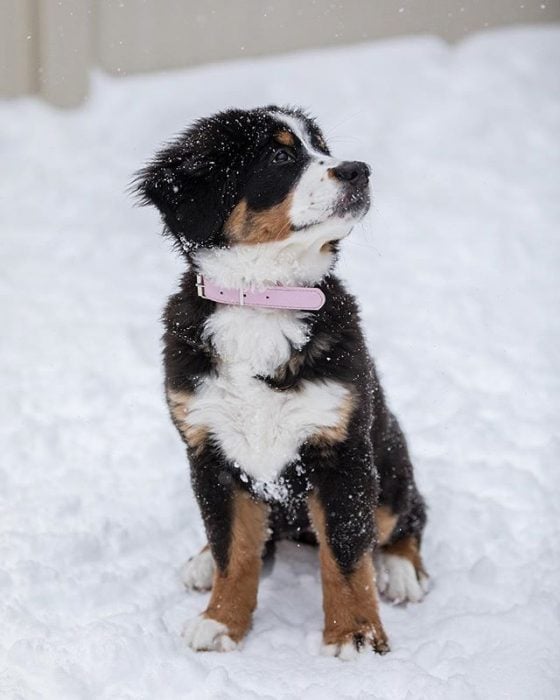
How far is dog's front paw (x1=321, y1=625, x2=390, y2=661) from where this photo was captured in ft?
10.3

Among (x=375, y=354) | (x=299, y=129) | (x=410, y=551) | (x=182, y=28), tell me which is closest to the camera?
(x=299, y=129)

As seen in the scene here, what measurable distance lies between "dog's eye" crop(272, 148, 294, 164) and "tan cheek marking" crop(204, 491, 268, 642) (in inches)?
42.1

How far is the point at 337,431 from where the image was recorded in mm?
3076

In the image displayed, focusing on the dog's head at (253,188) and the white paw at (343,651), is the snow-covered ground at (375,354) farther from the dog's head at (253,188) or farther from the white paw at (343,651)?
the dog's head at (253,188)

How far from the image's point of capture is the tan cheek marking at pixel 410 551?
3674mm

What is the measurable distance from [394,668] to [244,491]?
28.3 inches

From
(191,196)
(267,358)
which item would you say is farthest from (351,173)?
(267,358)

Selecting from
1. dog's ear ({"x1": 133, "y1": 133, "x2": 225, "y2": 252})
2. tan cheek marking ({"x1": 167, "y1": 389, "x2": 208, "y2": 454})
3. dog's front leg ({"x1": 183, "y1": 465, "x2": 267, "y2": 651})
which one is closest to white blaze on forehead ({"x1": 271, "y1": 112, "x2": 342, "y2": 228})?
dog's ear ({"x1": 133, "y1": 133, "x2": 225, "y2": 252})

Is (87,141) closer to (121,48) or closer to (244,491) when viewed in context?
(121,48)

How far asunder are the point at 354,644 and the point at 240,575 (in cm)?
44

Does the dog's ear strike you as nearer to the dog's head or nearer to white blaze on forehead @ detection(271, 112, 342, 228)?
the dog's head

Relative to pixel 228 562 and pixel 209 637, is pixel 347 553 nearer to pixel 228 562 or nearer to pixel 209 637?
pixel 228 562

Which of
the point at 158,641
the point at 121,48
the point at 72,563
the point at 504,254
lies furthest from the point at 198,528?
the point at 121,48

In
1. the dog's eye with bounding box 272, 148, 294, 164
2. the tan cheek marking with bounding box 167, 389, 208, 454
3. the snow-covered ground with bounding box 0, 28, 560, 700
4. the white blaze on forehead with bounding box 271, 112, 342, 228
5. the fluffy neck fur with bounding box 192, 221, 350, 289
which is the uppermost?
the dog's eye with bounding box 272, 148, 294, 164
